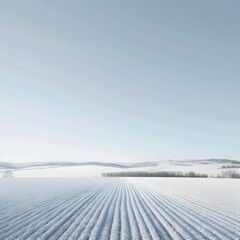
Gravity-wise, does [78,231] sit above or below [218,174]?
below

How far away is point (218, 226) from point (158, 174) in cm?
10553

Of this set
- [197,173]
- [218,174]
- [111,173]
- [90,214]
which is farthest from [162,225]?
[111,173]

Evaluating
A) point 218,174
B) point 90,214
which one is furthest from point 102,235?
point 218,174

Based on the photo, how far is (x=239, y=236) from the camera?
865cm

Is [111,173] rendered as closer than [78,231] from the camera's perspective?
No

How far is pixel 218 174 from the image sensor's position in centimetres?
9981

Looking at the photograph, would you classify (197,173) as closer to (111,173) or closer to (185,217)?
(111,173)

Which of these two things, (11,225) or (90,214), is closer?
(11,225)

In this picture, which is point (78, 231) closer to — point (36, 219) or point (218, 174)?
point (36, 219)

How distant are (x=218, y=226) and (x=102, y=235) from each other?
156 inches

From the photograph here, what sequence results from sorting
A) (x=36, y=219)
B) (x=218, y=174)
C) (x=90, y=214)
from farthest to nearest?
(x=218, y=174) < (x=90, y=214) < (x=36, y=219)

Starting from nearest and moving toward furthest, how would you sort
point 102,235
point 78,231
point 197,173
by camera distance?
point 102,235, point 78,231, point 197,173

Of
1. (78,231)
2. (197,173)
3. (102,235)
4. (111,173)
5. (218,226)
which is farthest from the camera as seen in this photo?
(111,173)

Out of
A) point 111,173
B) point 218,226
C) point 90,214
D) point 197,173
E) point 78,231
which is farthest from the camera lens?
point 111,173
